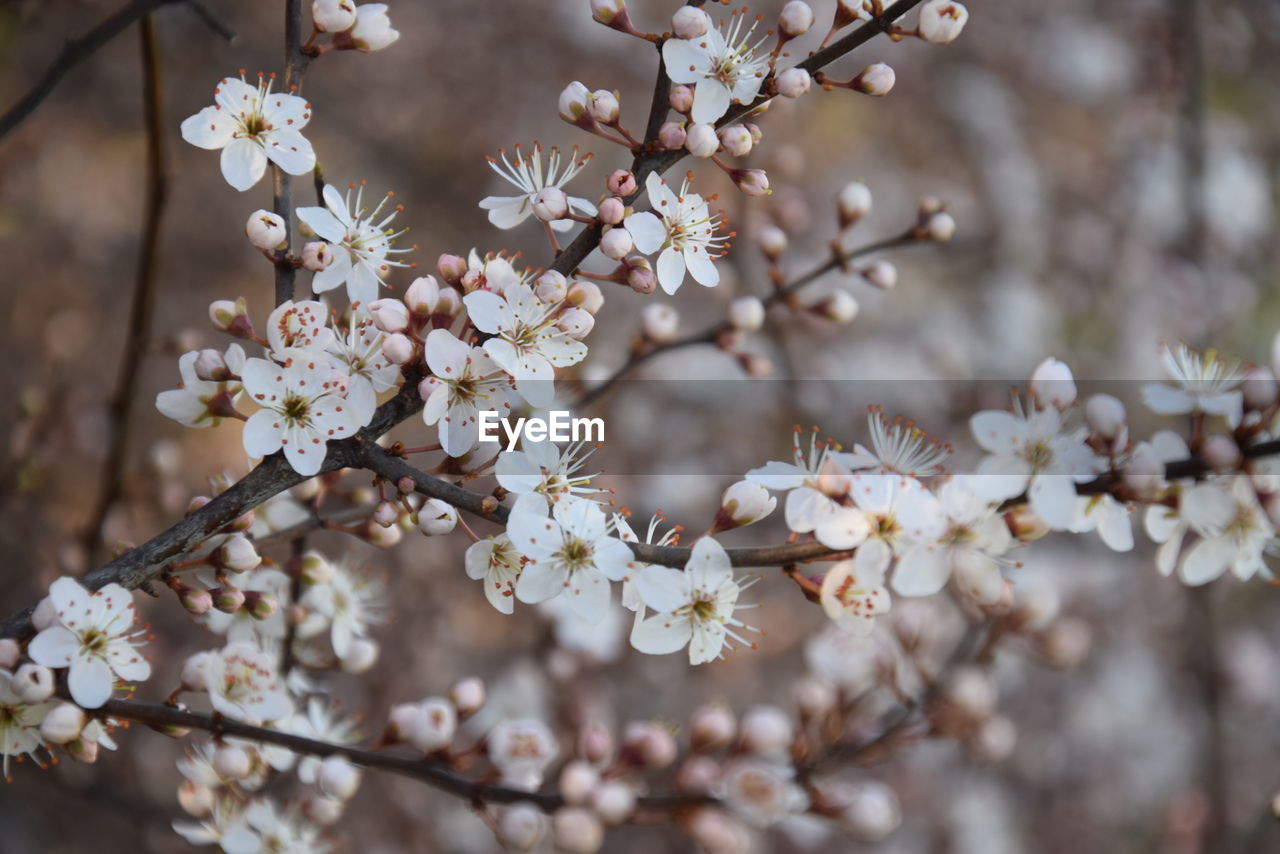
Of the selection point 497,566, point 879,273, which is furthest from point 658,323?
point 497,566

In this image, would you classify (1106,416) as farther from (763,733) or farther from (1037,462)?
(763,733)

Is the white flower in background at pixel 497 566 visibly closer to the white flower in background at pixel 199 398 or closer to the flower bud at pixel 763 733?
the white flower in background at pixel 199 398

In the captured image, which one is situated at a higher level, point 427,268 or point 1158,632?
point 427,268

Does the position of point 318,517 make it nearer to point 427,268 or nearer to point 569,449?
point 569,449

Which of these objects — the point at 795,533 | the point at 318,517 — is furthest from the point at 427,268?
the point at 795,533

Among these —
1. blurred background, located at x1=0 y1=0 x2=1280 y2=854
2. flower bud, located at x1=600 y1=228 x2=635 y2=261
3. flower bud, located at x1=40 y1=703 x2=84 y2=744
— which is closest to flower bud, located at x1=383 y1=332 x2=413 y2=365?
flower bud, located at x1=600 y1=228 x2=635 y2=261

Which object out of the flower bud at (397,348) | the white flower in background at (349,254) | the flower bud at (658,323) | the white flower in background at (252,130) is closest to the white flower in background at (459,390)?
the flower bud at (397,348)
